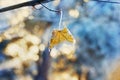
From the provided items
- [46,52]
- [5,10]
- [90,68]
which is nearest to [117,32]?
[90,68]

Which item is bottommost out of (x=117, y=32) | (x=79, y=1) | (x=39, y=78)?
(x=39, y=78)

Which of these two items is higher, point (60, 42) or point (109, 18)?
point (109, 18)

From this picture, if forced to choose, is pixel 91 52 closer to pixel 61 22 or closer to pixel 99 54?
pixel 99 54

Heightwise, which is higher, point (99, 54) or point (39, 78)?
point (99, 54)

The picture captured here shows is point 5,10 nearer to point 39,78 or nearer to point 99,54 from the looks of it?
point 39,78

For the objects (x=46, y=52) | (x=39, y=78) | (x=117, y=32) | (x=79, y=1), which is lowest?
(x=39, y=78)

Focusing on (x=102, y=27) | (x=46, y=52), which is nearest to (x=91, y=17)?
(x=102, y=27)
